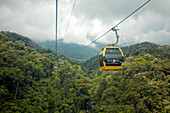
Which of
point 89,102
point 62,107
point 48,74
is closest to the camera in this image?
A: point 62,107

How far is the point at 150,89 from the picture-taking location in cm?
2462

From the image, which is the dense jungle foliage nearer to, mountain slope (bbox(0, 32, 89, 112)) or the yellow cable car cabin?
mountain slope (bbox(0, 32, 89, 112))

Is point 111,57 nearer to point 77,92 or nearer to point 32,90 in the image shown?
point 32,90

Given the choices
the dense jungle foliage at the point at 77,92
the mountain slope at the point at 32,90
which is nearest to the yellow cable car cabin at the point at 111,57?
the dense jungle foliage at the point at 77,92

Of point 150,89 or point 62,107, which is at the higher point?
point 150,89

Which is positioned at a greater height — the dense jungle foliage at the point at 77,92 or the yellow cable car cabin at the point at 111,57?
the yellow cable car cabin at the point at 111,57

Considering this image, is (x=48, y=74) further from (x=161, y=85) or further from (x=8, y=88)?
(x=161, y=85)

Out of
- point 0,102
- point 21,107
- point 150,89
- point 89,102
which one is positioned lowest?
point 89,102

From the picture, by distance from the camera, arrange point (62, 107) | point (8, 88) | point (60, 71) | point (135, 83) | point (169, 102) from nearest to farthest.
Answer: point (169, 102)
point (8, 88)
point (135, 83)
point (62, 107)
point (60, 71)

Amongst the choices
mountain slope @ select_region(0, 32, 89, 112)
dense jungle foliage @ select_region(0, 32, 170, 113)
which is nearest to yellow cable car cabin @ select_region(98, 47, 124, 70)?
dense jungle foliage @ select_region(0, 32, 170, 113)

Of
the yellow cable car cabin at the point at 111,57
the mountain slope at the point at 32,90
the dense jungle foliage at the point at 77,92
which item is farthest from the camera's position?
the mountain slope at the point at 32,90

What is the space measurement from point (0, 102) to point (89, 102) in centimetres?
2608

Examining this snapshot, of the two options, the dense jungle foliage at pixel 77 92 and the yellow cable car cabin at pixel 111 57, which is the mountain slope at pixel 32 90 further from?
the yellow cable car cabin at pixel 111 57

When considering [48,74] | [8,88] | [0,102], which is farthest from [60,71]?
[0,102]
